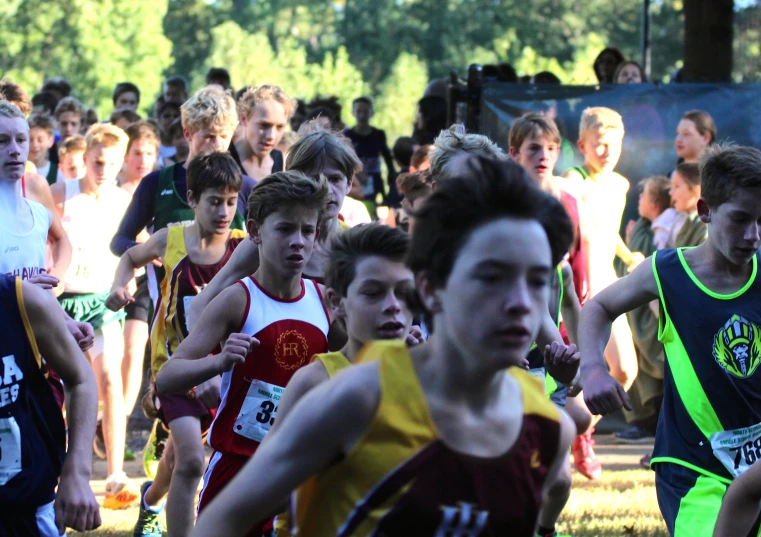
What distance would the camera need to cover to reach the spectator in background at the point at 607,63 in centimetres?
1395

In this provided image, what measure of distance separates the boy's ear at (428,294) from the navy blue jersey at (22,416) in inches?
68.3

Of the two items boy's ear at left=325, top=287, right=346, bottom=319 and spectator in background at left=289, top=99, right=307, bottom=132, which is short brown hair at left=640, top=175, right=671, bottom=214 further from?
boy's ear at left=325, top=287, right=346, bottom=319

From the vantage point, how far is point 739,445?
4590mm

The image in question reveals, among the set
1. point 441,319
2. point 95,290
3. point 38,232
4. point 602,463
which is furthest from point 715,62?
point 441,319

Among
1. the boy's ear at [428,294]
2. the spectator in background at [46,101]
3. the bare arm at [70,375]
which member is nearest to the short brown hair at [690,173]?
the bare arm at [70,375]

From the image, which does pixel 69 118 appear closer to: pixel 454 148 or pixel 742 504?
pixel 454 148

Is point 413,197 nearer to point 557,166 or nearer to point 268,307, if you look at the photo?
point 268,307

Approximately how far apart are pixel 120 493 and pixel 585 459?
3.05 meters

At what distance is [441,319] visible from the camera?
274 cm

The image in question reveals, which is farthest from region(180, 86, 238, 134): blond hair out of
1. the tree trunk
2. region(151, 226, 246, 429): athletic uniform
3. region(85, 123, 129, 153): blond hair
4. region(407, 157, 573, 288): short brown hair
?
the tree trunk

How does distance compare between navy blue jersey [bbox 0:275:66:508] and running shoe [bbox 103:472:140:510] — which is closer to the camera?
navy blue jersey [bbox 0:275:66:508]

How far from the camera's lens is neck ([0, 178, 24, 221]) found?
5.95 m

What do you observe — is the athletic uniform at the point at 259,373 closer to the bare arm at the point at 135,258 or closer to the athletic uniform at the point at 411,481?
the bare arm at the point at 135,258

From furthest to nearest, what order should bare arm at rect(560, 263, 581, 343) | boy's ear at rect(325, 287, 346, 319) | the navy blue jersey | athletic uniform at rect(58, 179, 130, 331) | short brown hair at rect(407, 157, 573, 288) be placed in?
athletic uniform at rect(58, 179, 130, 331), bare arm at rect(560, 263, 581, 343), boy's ear at rect(325, 287, 346, 319), the navy blue jersey, short brown hair at rect(407, 157, 573, 288)
